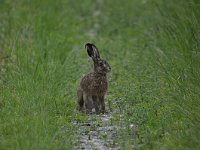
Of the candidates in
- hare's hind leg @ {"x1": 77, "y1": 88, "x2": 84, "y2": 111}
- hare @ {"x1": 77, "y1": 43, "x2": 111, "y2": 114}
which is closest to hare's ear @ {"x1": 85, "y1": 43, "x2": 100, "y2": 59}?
hare @ {"x1": 77, "y1": 43, "x2": 111, "y2": 114}

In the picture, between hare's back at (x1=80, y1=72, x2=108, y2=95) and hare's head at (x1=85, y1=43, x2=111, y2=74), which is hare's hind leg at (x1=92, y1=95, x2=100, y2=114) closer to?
hare's back at (x1=80, y1=72, x2=108, y2=95)

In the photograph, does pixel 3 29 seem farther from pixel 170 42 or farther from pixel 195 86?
pixel 195 86

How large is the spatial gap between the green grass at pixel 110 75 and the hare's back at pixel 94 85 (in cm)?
31

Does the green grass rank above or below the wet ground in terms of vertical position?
above

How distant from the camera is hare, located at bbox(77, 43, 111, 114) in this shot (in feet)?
29.5

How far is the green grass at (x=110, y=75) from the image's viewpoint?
24.1 ft

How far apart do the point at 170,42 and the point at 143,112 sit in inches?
106

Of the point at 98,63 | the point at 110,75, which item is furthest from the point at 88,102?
the point at 110,75

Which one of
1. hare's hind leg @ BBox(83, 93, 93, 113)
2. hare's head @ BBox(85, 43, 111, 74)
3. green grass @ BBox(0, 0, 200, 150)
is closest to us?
green grass @ BBox(0, 0, 200, 150)

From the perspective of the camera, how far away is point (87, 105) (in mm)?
9008

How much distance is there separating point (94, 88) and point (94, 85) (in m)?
0.04

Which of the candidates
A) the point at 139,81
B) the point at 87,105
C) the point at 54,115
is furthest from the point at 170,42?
the point at 54,115

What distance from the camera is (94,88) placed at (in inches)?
354

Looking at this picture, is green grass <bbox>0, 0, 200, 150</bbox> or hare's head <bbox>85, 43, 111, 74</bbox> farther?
hare's head <bbox>85, 43, 111, 74</bbox>
